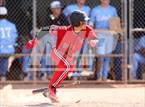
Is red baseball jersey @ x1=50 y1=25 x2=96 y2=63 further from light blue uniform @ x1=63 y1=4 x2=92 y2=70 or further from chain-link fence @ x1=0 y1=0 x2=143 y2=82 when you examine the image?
light blue uniform @ x1=63 y1=4 x2=92 y2=70

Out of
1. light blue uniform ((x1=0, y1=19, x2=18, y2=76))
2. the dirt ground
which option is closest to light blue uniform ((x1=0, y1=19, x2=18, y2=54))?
light blue uniform ((x1=0, y1=19, x2=18, y2=76))

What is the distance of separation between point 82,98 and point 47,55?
2.04m

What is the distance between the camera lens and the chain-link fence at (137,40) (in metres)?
11.6

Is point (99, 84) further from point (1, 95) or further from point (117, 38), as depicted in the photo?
point (1, 95)

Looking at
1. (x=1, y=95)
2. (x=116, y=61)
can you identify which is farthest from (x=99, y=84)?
(x=1, y=95)

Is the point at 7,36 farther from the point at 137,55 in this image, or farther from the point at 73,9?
the point at 137,55

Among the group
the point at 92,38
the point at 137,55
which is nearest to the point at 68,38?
the point at 92,38

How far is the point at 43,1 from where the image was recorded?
12.3 metres

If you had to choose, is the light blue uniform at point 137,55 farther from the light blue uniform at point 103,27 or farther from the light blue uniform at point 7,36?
the light blue uniform at point 7,36

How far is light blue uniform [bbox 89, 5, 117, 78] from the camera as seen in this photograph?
1137 centimetres

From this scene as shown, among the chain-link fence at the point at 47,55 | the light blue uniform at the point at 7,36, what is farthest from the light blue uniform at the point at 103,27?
the light blue uniform at the point at 7,36

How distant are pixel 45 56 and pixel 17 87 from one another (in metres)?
0.89

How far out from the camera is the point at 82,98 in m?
9.80

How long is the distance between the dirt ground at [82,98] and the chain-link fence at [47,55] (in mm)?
618
